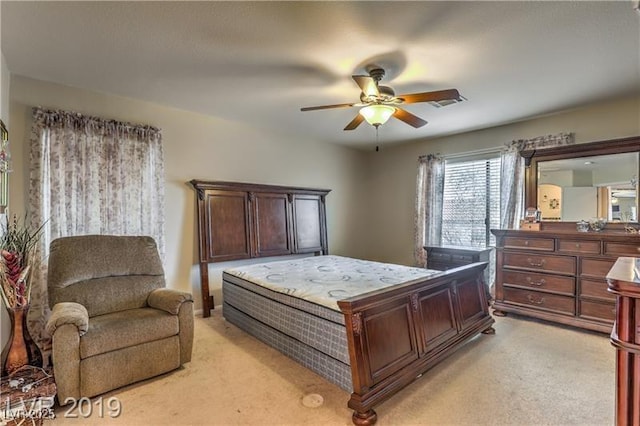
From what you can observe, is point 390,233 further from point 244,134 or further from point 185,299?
point 185,299

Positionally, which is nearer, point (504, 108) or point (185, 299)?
point (185, 299)

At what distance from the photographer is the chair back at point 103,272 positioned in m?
2.64

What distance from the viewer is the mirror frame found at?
355cm

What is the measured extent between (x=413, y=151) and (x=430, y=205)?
3.48ft

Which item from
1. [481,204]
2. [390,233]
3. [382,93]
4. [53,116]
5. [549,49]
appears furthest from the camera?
[390,233]

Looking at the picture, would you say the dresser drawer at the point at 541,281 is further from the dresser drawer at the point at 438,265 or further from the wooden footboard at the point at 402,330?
the wooden footboard at the point at 402,330

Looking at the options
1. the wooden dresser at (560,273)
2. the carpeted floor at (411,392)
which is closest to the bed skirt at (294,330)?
the carpeted floor at (411,392)

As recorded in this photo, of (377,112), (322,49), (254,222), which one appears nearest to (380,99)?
(377,112)

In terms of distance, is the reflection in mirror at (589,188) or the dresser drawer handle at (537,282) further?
the dresser drawer handle at (537,282)

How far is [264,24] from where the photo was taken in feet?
7.27

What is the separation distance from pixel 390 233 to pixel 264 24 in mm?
4572

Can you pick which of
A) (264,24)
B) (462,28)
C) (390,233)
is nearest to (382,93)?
(462,28)

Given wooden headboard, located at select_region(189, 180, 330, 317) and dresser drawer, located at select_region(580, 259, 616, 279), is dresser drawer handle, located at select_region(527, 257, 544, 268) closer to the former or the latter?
dresser drawer, located at select_region(580, 259, 616, 279)

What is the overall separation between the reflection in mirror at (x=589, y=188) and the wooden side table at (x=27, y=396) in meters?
5.10
